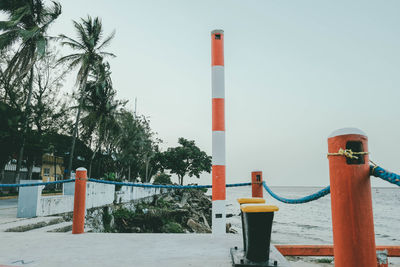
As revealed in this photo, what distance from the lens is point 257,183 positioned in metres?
4.09

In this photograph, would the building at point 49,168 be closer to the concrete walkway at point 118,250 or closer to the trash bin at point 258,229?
the concrete walkway at point 118,250

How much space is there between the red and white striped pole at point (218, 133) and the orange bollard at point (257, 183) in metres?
0.47

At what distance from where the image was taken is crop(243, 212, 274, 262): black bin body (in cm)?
219

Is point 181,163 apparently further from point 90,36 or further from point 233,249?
point 233,249

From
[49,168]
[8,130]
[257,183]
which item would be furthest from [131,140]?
[257,183]

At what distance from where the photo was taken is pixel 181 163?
42969 mm

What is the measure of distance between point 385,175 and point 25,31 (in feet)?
65.0

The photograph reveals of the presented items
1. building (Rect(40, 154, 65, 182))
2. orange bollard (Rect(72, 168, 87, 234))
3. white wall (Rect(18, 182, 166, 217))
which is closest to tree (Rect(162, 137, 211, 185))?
building (Rect(40, 154, 65, 182))

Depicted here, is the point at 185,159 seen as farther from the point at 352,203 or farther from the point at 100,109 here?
the point at 352,203

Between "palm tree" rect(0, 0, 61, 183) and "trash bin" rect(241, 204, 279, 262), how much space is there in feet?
60.7

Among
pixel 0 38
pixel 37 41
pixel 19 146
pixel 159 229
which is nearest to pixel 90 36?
pixel 37 41

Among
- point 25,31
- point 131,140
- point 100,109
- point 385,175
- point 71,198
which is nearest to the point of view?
point 385,175

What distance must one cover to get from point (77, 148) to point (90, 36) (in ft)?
53.1

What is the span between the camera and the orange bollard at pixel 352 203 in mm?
1368
